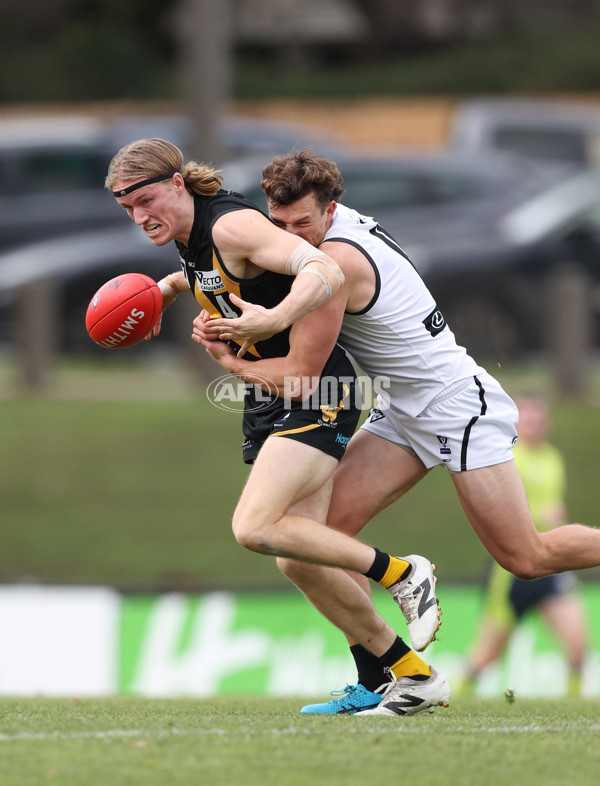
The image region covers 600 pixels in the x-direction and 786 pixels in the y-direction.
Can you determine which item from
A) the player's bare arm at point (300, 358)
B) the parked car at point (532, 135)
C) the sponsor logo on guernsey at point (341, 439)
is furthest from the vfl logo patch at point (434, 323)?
the parked car at point (532, 135)

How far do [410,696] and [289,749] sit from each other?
1.12 m

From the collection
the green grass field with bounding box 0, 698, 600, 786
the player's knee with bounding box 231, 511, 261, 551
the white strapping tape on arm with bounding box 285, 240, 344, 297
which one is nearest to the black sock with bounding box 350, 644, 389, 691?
the green grass field with bounding box 0, 698, 600, 786

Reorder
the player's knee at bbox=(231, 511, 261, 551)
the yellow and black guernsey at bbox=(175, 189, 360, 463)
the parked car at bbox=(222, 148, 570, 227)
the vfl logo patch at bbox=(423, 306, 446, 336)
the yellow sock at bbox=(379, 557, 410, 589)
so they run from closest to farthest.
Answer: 1. the player's knee at bbox=(231, 511, 261, 551)
2. the yellow and black guernsey at bbox=(175, 189, 360, 463)
3. the yellow sock at bbox=(379, 557, 410, 589)
4. the vfl logo patch at bbox=(423, 306, 446, 336)
5. the parked car at bbox=(222, 148, 570, 227)

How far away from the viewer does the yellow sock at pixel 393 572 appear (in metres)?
5.53

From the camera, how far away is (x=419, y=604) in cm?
552

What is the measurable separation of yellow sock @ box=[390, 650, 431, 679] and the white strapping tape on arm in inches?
65.4

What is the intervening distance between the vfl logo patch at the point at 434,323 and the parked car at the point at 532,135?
14184 mm

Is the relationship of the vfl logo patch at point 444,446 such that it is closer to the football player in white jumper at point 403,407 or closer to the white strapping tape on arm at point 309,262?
the football player in white jumper at point 403,407

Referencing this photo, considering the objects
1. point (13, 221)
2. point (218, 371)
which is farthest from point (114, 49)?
point (218, 371)

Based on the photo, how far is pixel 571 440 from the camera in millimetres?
13766

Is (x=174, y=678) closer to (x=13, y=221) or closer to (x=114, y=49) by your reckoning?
(x=13, y=221)

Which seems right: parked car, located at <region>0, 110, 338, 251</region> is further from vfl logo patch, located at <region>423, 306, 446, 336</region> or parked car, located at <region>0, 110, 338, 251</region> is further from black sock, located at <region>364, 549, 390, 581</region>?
black sock, located at <region>364, 549, 390, 581</region>

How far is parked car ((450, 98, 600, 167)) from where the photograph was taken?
64.8 feet

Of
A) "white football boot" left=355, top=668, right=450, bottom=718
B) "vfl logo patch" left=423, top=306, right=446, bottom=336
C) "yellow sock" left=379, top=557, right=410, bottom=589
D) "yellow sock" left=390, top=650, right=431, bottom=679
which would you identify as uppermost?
"vfl logo patch" left=423, top=306, right=446, bottom=336
